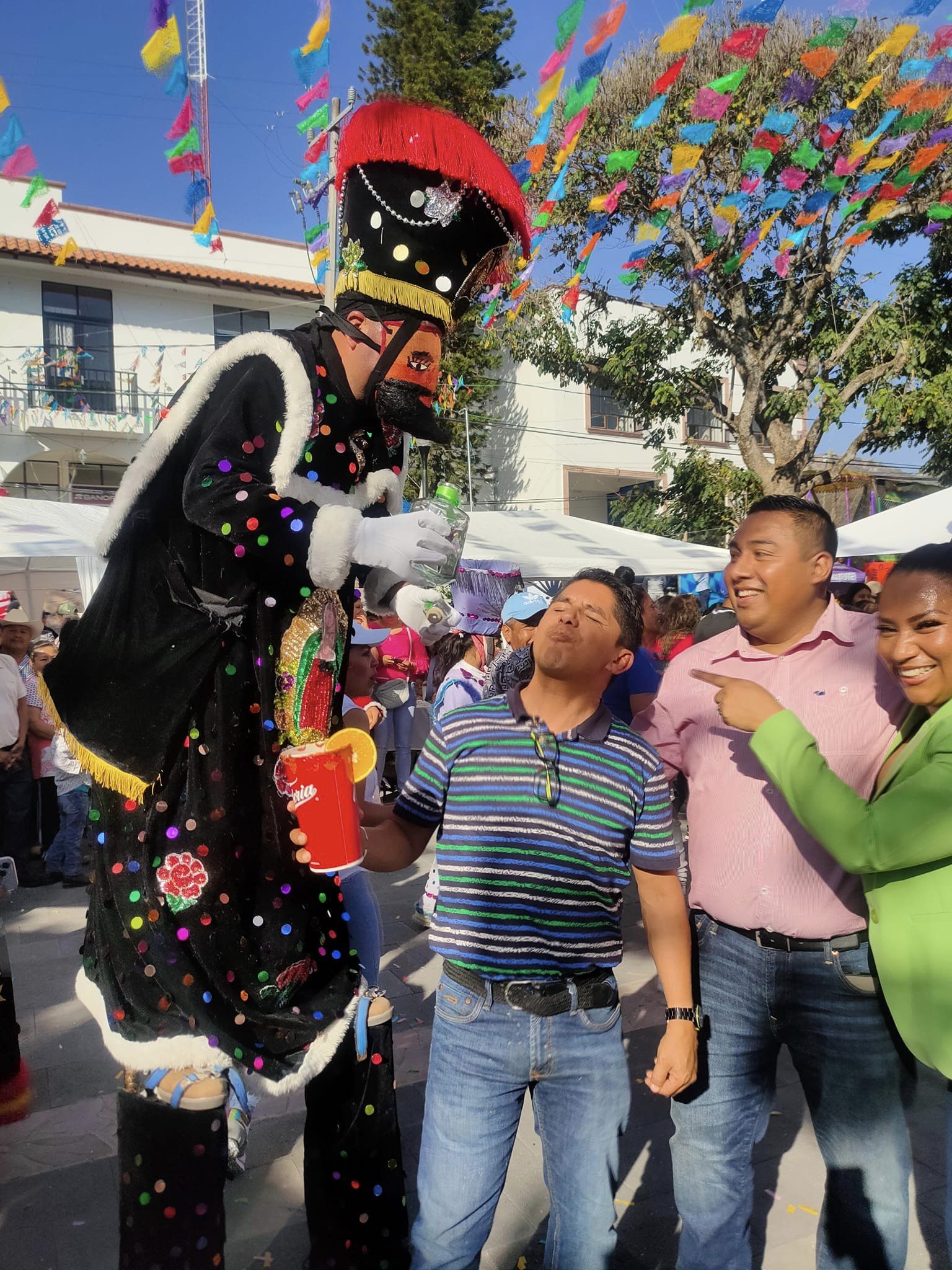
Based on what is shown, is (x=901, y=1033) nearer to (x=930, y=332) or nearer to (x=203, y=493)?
(x=203, y=493)

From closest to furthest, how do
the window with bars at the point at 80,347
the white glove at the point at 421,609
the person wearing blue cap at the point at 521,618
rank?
the white glove at the point at 421,609
the person wearing blue cap at the point at 521,618
the window with bars at the point at 80,347

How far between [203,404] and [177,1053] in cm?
132

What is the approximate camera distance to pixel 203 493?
175cm

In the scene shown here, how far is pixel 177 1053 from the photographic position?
1.79 metres

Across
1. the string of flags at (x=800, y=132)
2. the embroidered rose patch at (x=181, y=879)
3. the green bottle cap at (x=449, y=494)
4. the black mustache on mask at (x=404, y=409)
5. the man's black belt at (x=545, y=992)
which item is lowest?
the man's black belt at (x=545, y=992)

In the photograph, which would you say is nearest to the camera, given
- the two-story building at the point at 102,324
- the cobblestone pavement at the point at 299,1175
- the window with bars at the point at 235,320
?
the cobblestone pavement at the point at 299,1175

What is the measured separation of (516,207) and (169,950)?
1.83 m

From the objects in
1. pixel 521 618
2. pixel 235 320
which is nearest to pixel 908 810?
pixel 521 618

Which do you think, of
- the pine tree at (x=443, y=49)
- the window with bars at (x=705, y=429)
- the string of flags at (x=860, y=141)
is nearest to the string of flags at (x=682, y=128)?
the string of flags at (x=860, y=141)

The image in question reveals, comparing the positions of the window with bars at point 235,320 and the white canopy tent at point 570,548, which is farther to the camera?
the window with bars at point 235,320

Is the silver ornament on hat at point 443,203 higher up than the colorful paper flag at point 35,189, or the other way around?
the colorful paper flag at point 35,189

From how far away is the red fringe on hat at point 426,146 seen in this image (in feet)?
6.59

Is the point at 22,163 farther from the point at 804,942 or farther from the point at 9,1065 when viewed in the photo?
the point at 804,942

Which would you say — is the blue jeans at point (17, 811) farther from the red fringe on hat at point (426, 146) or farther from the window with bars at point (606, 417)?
the window with bars at point (606, 417)
